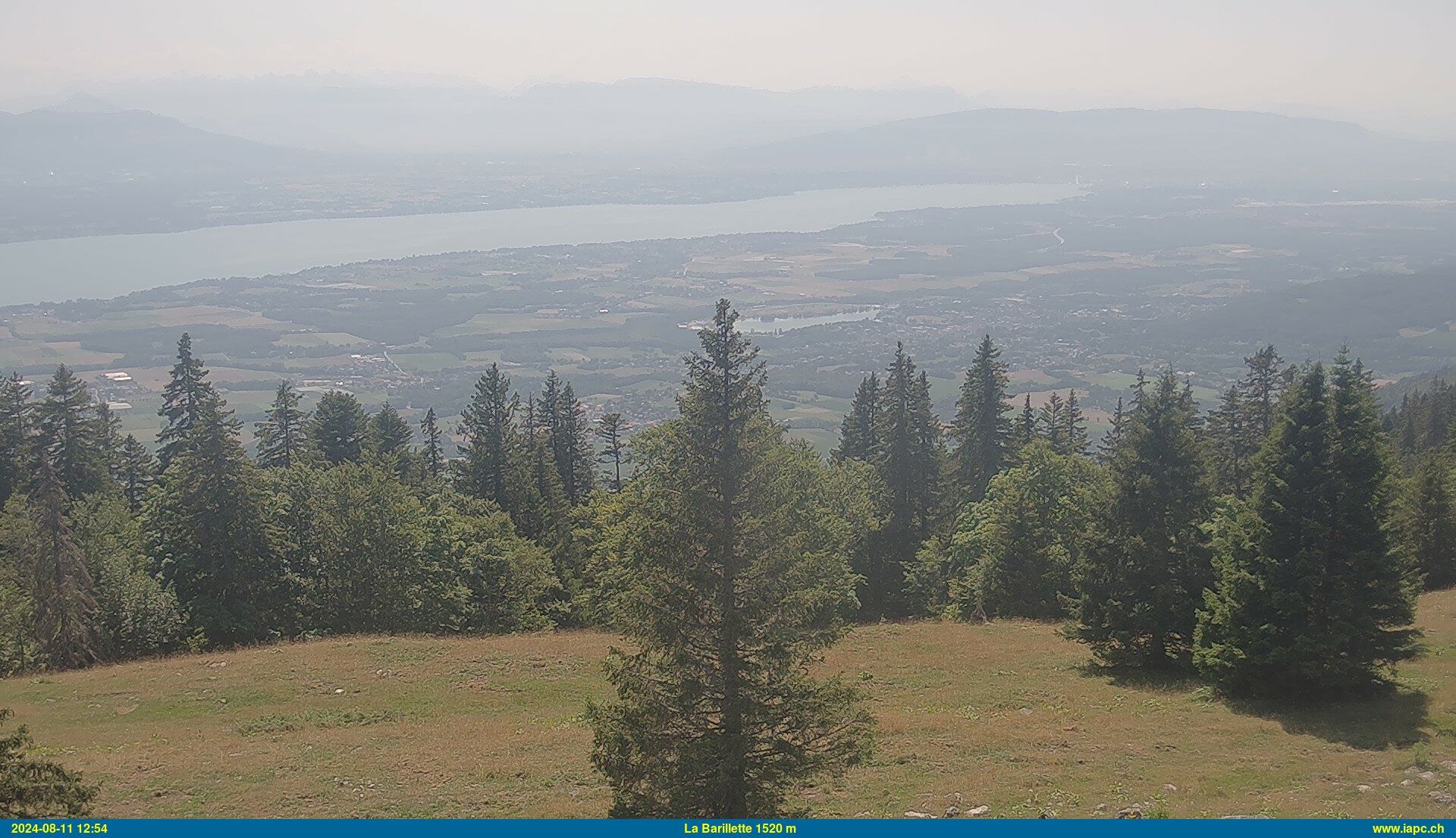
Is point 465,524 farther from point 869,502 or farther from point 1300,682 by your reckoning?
point 1300,682

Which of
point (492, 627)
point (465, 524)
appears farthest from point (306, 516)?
point (492, 627)

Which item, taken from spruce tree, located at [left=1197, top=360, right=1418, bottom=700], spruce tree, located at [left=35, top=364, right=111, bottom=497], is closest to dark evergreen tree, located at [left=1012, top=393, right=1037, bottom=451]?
spruce tree, located at [left=1197, top=360, right=1418, bottom=700]

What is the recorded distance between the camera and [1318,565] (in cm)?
2217

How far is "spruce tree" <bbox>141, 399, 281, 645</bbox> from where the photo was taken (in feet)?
124

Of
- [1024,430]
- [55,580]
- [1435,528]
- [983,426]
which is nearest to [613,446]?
[983,426]

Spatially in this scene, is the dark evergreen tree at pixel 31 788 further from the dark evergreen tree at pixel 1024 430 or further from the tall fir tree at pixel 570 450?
the dark evergreen tree at pixel 1024 430

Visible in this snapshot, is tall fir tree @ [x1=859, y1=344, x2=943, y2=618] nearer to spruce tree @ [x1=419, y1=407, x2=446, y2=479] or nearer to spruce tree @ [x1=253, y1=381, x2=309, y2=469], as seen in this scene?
spruce tree @ [x1=419, y1=407, x2=446, y2=479]

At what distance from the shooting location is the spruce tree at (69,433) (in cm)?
4794

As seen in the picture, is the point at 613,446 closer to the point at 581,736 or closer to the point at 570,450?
the point at 570,450

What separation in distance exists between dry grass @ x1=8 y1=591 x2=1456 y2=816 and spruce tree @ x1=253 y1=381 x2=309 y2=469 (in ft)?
85.4

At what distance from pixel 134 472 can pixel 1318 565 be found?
56293 mm

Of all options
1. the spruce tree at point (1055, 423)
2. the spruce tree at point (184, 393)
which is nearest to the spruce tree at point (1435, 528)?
the spruce tree at point (1055, 423)

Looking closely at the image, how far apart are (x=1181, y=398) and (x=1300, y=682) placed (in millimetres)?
9264

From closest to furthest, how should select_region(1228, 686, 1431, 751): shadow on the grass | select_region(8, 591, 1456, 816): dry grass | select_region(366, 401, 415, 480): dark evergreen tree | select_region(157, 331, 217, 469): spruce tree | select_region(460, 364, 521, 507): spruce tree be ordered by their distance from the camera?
select_region(8, 591, 1456, 816): dry grass → select_region(1228, 686, 1431, 751): shadow on the grass → select_region(157, 331, 217, 469): spruce tree → select_region(460, 364, 521, 507): spruce tree → select_region(366, 401, 415, 480): dark evergreen tree
